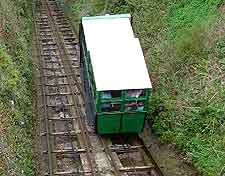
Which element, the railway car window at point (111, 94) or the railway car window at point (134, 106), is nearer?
the railway car window at point (111, 94)

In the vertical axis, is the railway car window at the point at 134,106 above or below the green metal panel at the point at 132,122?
above

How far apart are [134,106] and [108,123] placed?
1.15 m

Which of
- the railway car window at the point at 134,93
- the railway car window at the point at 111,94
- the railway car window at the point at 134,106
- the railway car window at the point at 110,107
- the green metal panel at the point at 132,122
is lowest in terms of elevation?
the green metal panel at the point at 132,122

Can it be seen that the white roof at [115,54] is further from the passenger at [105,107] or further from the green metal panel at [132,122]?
the green metal panel at [132,122]

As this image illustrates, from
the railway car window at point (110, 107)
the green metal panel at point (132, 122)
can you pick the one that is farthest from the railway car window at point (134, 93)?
the green metal panel at point (132, 122)

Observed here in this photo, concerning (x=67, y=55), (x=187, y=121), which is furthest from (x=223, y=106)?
(x=67, y=55)

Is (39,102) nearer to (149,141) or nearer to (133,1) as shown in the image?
(149,141)

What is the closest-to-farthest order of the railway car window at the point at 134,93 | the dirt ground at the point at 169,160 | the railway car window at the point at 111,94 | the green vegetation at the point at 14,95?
the green vegetation at the point at 14,95 → the dirt ground at the point at 169,160 → the railway car window at the point at 111,94 → the railway car window at the point at 134,93

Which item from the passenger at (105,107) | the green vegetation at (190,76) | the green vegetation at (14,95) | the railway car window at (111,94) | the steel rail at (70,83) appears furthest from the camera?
the steel rail at (70,83)

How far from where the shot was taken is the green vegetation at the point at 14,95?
14336mm

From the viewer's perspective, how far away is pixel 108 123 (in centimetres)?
1705

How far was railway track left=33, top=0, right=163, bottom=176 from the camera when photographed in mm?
16312

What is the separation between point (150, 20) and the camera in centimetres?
2328

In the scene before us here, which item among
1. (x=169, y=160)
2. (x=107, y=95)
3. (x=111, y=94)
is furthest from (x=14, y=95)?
(x=169, y=160)
